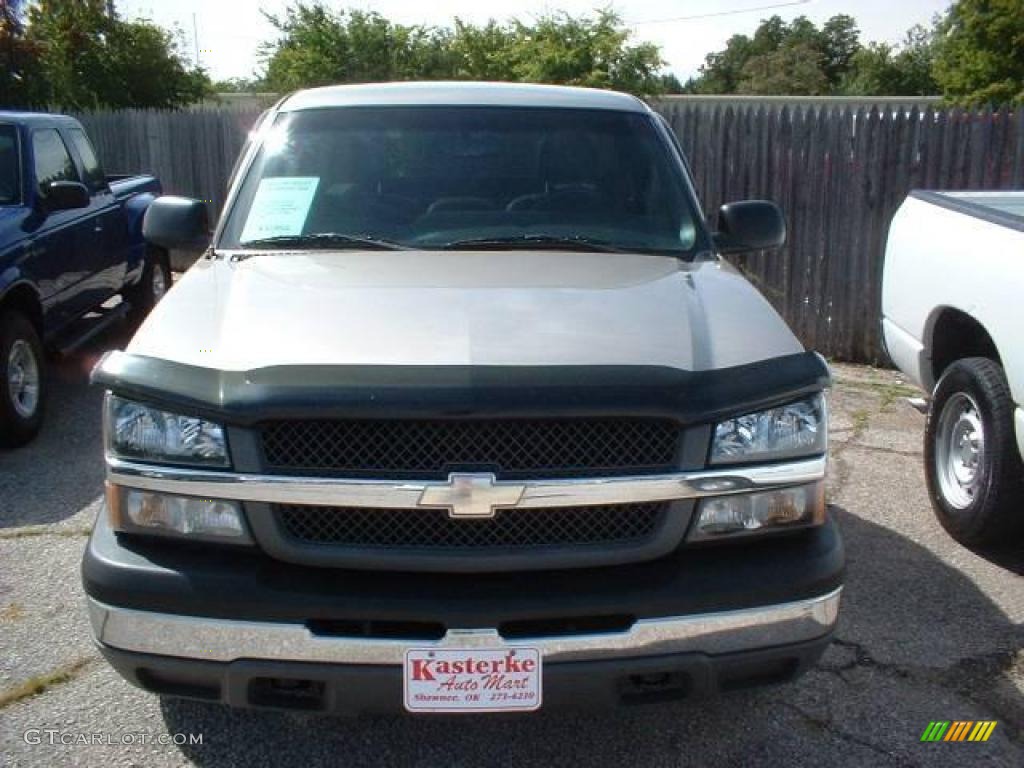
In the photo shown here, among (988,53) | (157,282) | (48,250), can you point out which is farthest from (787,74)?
(48,250)

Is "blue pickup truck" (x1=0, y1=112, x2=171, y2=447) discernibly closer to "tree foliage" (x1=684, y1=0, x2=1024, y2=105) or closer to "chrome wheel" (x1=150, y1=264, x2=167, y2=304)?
"chrome wheel" (x1=150, y1=264, x2=167, y2=304)

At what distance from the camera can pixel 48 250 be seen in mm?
6320

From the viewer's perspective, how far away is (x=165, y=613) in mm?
2490

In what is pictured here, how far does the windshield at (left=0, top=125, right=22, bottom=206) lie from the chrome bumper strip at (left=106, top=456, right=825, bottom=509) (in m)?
4.44

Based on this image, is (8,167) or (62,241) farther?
(62,241)

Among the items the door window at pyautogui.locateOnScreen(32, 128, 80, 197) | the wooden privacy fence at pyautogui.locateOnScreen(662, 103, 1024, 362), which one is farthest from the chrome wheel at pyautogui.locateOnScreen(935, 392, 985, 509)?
the door window at pyautogui.locateOnScreen(32, 128, 80, 197)

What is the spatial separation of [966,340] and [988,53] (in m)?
32.3

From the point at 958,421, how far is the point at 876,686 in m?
1.80

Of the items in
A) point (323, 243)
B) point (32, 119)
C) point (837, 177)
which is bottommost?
point (837, 177)

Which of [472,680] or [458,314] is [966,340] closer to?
[458,314]

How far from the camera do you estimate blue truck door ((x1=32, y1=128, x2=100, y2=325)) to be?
6355mm

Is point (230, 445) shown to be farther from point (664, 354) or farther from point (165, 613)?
point (664, 354)

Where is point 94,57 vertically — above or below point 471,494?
above

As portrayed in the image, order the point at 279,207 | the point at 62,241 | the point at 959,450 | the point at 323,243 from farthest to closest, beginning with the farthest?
1. the point at 62,241
2. the point at 959,450
3. the point at 279,207
4. the point at 323,243
